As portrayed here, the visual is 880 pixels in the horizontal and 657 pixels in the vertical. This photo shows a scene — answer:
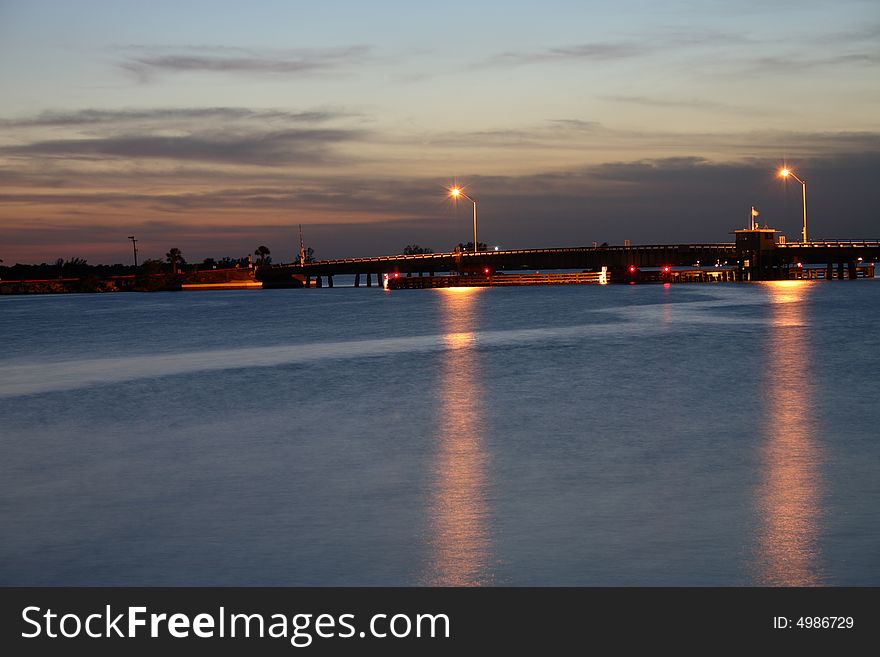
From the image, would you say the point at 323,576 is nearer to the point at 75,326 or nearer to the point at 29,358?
the point at 29,358

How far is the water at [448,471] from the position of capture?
12.5 meters

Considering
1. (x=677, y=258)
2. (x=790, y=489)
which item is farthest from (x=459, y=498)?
(x=677, y=258)

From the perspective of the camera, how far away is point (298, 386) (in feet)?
117

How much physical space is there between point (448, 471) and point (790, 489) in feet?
19.0

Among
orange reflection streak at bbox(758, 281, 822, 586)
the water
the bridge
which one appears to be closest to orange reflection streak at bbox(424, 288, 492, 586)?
the water

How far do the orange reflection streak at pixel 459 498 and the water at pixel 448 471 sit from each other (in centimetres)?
6

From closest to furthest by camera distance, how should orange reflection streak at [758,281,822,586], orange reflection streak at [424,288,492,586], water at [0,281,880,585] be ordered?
orange reflection streak at [758,281,822,586] → orange reflection streak at [424,288,492,586] → water at [0,281,880,585]

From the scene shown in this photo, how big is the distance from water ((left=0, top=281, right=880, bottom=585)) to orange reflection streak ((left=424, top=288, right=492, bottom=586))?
58 mm

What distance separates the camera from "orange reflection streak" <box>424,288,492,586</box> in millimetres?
12031

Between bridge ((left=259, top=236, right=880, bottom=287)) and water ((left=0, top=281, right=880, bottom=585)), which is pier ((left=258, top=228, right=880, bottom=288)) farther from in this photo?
water ((left=0, top=281, right=880, bottom=585))

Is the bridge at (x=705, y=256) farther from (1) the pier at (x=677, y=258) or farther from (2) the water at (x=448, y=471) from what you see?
(2) the water at (x=448, y=471)
